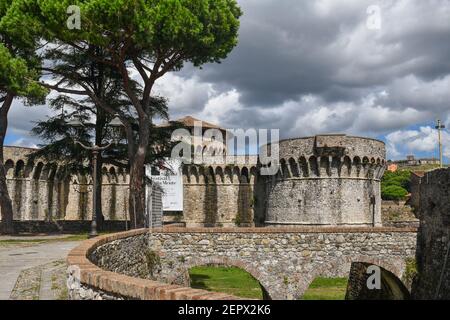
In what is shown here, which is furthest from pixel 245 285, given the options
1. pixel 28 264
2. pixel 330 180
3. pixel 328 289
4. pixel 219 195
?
pixel 219 195

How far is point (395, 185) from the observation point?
2581 inches

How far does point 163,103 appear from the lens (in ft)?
86.4

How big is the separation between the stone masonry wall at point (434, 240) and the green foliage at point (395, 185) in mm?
Answer: 46378

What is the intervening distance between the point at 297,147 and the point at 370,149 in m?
4.73

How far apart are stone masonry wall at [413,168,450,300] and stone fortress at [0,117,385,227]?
38.9 ft

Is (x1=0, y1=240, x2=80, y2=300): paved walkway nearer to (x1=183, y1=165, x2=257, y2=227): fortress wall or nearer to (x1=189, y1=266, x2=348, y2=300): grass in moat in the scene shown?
(x1=189, y1=266, x2=348, y2=300): grass in moat

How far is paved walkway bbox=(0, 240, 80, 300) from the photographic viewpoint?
826 centimetres

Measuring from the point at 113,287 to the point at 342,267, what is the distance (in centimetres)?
1191

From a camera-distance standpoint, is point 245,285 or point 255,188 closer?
point 245,285

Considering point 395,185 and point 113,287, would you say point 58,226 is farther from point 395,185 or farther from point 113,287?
point 395,185

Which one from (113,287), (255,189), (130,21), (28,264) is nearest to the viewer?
(113,287)

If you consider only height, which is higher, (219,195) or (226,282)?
(219,195)
